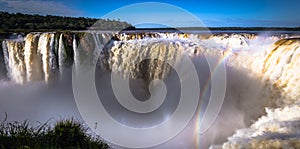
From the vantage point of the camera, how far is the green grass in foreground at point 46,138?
179 inches

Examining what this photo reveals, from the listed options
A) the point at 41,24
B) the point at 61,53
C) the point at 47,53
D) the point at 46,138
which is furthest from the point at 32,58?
the point at 41,24

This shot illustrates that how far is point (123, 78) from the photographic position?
15320 mm

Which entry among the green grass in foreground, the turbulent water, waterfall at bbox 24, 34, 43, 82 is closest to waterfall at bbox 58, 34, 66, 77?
the turbulent water

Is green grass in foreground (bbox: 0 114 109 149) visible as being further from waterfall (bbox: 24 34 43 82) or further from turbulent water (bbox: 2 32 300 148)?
waterfall (bbox: 24 34 43 82)

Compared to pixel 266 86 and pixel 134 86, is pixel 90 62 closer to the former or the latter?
pixel 134 86

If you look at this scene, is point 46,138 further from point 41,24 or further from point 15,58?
point 41,24

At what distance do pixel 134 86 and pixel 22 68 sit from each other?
6.52 meters

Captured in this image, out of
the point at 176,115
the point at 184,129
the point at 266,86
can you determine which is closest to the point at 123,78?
the point at 176,115

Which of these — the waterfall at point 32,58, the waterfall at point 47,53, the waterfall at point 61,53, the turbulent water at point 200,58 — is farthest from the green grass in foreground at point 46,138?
the waterfall at point 32,58

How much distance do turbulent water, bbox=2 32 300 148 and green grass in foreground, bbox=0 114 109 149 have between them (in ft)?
12.9

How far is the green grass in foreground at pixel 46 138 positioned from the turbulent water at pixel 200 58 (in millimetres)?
3932

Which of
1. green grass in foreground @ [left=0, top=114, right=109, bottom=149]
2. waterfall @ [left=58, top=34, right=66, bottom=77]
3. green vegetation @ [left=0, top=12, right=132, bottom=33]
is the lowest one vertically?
green grass in foreground @ [left=0, top=114, right=109, bottom=149]

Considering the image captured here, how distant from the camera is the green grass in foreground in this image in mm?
4555

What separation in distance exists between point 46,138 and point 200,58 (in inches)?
387
